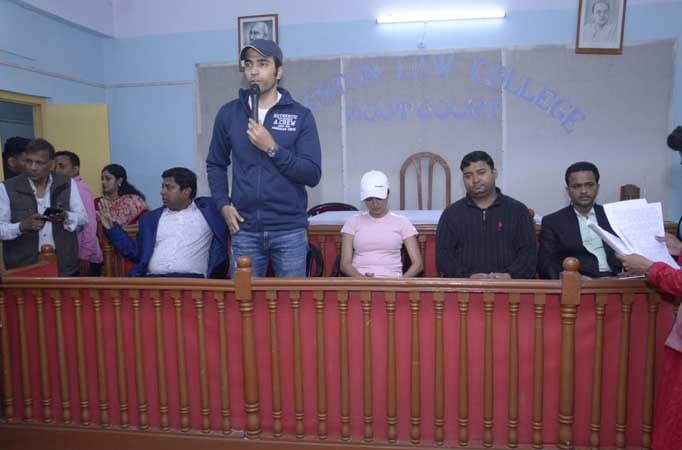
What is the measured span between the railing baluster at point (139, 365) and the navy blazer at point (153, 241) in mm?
850

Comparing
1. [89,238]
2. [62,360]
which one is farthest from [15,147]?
[62,360]

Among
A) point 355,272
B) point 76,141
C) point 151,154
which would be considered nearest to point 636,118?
point 355,272

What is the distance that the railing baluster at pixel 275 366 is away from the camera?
1847 millimetres

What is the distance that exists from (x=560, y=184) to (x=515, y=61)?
4.23ft

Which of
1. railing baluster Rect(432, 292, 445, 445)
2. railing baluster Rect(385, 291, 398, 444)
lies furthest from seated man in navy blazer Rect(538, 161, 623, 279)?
railing baluster Rect(385, 291, 398, 444)

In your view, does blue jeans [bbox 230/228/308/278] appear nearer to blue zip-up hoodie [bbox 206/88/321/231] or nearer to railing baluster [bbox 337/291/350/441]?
blue zip-up hoodie [bbox 206/88/321/231]

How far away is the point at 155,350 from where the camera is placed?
6.39 ft

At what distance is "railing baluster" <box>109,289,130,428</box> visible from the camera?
1.94 meters

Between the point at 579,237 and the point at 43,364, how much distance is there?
246 cm

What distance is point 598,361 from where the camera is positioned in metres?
1.71

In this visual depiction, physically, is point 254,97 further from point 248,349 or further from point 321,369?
point 321,369

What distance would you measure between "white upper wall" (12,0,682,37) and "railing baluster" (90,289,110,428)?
3953 mm

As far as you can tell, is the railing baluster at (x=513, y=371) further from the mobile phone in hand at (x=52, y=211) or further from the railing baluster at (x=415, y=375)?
the mobile phone in hand at (x=52, y=211)

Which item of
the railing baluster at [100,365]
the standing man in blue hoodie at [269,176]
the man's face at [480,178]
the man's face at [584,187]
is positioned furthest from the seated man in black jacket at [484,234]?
the railing baluster at [100,365]
